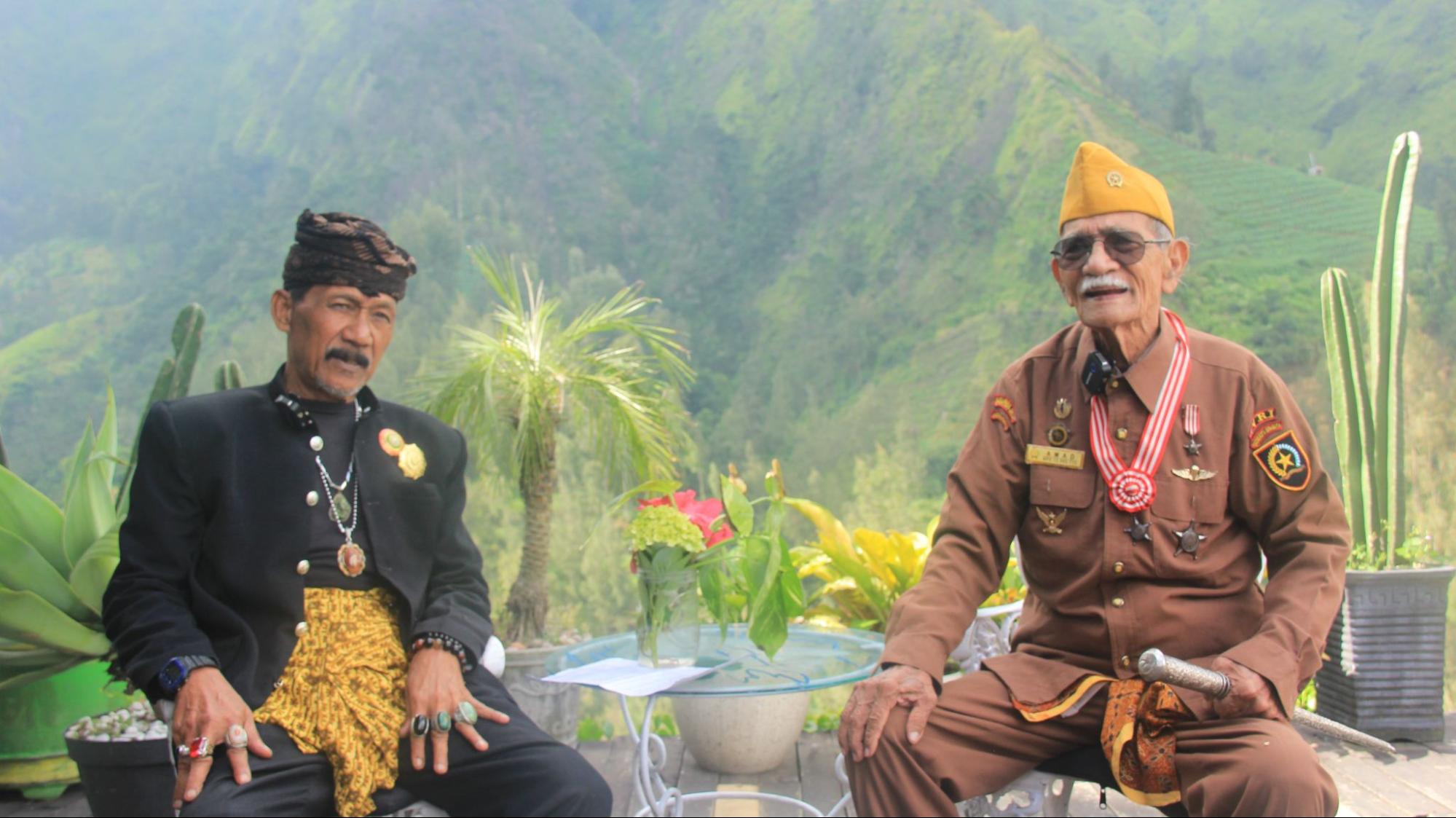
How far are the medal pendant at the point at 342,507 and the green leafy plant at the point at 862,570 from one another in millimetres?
2102

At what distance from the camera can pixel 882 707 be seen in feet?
5.86

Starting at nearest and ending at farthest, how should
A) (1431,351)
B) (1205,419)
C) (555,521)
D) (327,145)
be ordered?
(1205,419) → (1431,351) → (555,521) → (327,145)

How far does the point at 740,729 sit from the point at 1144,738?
1.95 m

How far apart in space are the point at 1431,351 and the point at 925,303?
2531 millimetres

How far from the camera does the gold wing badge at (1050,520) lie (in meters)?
2.00

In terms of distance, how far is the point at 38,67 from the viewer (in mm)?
6352

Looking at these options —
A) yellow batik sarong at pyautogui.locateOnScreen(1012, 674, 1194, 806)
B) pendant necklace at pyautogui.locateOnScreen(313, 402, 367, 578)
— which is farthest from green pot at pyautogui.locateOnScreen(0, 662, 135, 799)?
yellow batik sarong at pyautogui.locateOnScreen(1012, 674, 1194, 806)

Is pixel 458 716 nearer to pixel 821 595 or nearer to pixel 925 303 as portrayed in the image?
pixel 821 595

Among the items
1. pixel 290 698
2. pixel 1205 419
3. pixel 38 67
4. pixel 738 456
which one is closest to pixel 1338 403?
pixel 1205 419

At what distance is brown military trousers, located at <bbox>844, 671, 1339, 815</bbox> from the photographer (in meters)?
1.59

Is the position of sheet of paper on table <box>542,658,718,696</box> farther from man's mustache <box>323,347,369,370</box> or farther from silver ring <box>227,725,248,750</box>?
man's mustache <box>323,347,369,370</box>

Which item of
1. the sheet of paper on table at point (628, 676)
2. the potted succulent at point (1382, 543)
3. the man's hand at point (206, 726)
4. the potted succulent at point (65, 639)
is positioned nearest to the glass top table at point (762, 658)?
the sheet of paper on table at point (628, 676)

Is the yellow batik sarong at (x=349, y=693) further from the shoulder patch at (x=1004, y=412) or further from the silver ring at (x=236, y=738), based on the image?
the shoulder patch at (x=1004, y=412)

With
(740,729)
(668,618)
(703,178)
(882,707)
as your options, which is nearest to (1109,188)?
(882,707)
